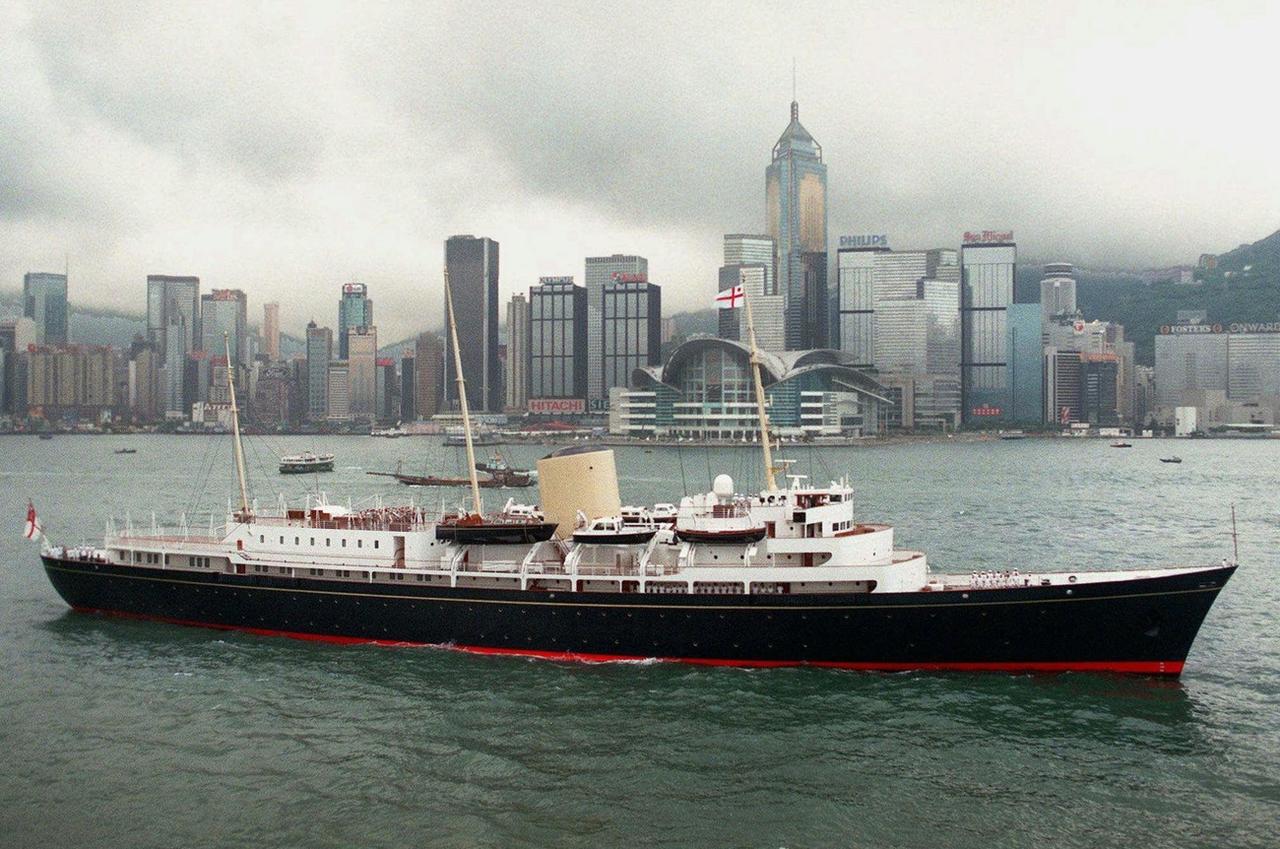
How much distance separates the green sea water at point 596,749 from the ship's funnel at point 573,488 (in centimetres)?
444

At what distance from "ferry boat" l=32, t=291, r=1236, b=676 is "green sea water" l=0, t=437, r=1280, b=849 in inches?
26.9

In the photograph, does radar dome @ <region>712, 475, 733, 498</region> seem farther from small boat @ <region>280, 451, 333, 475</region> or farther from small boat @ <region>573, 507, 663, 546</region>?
small boat @ <region>280, 451, 333, 475</region>

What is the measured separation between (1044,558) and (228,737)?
34.0 metres

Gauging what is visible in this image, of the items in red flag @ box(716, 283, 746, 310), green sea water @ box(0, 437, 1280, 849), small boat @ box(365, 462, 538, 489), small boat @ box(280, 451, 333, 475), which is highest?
red flag @ box(716, 283, 746, 310)

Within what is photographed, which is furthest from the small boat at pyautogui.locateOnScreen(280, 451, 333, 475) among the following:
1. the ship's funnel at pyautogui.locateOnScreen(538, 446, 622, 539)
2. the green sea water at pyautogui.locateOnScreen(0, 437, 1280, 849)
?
the ship's funnel at pyautogui.locateOnScreen(538, 446, 622, 539)

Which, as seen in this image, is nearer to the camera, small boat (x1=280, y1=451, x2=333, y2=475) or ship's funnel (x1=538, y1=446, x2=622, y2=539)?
ship's funnel (x1=538, y1=446, x2=622, y2=539)

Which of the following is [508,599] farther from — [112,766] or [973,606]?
[973,606]

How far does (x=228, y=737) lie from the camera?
2081 cm

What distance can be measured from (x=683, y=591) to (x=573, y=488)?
181 inches

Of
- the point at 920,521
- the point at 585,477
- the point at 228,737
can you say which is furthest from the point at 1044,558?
the point at 228,737

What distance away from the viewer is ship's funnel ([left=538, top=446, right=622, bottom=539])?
27.4 metres

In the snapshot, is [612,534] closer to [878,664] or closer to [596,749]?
[596,749]

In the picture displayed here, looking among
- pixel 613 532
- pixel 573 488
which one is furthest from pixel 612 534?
pixel 573 488

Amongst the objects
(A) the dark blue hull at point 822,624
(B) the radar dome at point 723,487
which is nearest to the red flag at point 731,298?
(B) the radar dome at point 723,487
